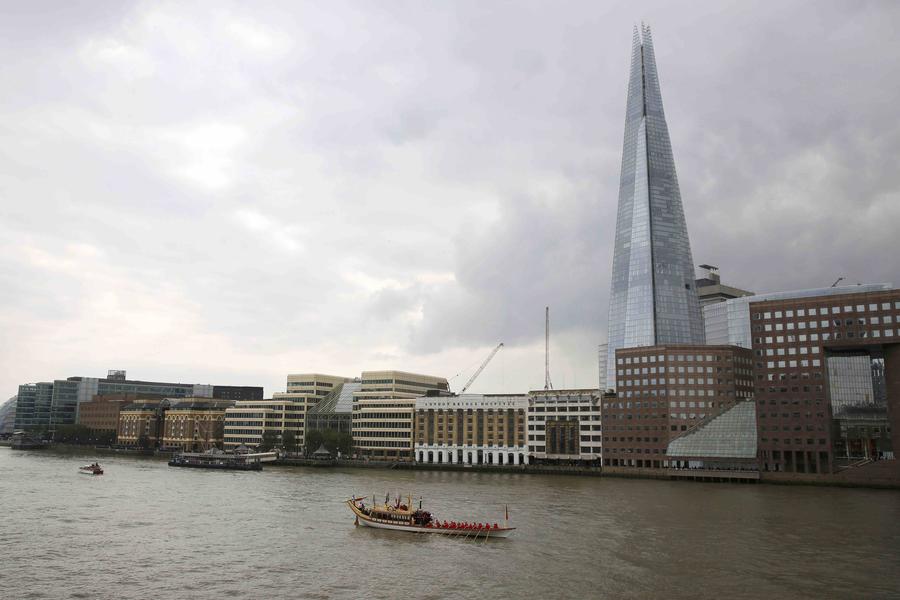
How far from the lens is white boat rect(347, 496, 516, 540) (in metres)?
80.2

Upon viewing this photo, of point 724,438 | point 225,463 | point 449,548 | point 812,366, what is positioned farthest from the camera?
point 225,463

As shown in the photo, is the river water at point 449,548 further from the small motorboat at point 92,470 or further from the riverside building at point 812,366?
the small motorboat at point 92,470

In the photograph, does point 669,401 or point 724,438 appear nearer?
point 724,438

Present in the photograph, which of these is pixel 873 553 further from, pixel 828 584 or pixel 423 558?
pixel 423 558

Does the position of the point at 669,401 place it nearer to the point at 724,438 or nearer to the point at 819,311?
the point at 724,438

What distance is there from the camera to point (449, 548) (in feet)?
247

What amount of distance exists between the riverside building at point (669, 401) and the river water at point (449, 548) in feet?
214

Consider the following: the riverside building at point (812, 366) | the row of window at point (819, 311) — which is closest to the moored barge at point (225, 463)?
the riverside building at point (812, 366)

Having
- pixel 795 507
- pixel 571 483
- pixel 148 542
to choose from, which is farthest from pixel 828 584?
pixel 571 483

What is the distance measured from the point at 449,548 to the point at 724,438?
119 metres

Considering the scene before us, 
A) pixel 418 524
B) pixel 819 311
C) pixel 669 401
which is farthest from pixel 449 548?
pixel 669 401

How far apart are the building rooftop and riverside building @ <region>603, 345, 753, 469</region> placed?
23.6 feet

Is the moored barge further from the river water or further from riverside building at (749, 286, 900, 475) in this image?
riverside building at (749, 286, 900, 475)

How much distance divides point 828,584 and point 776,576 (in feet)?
13.3
